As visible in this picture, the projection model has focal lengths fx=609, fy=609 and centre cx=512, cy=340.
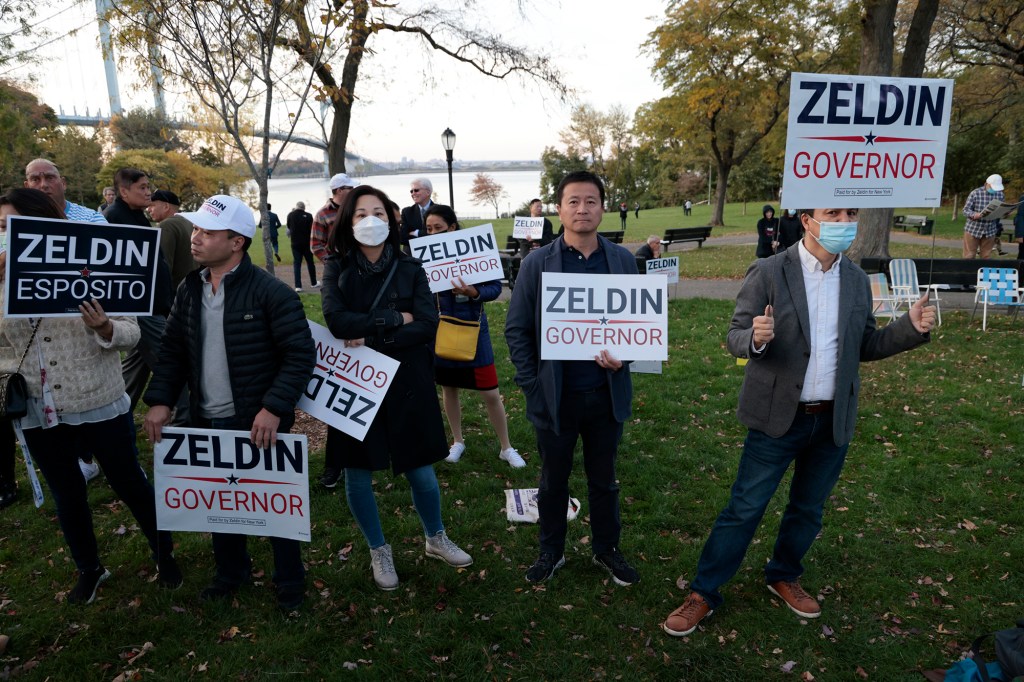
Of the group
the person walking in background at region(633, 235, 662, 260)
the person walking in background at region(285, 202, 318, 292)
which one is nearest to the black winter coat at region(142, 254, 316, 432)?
the person walking in background at region(633, 235, 662, 260)

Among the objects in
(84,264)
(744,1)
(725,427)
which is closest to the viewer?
(84,264)

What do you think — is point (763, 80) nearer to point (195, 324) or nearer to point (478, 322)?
point (478, 322)

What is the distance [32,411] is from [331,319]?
1.66 meters

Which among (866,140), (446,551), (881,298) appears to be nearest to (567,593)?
(446,551)

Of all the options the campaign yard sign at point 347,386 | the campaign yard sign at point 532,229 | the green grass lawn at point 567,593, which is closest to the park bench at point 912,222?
the campaign yard sign at point 532,229

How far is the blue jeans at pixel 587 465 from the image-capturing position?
3.43 metres

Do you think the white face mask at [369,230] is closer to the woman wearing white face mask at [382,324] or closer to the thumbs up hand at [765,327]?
the woman wearing white face mask at [382,324]

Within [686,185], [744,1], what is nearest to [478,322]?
[744,1]

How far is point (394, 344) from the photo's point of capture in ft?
11.4

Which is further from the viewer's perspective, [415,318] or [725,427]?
[725,427]

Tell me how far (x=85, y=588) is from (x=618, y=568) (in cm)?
323

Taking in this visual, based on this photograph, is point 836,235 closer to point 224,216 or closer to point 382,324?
point 382,324

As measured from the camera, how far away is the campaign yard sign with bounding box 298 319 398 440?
3.42 m

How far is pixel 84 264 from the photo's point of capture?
3279mm
